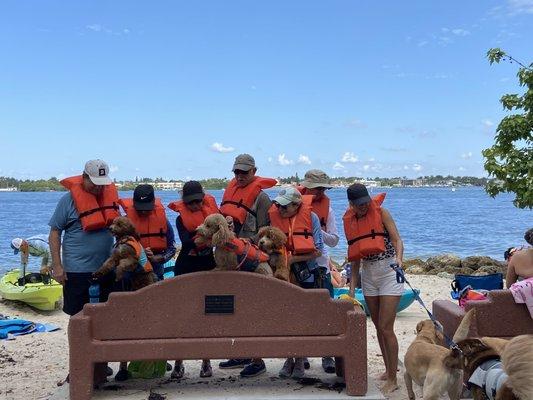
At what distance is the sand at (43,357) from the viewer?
635 cm

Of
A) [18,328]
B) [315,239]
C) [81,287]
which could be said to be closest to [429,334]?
[315,239]

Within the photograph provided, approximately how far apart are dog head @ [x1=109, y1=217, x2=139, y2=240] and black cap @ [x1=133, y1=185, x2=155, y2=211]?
0.22 m

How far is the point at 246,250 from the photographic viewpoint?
515 cm

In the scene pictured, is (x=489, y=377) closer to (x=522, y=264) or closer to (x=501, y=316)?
(x=501, y=316)

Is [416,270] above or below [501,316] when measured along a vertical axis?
below

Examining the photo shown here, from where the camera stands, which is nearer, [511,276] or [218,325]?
[218,325]

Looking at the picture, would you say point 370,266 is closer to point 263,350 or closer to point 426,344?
point 426,344

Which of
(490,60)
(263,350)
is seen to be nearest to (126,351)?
(263,350)

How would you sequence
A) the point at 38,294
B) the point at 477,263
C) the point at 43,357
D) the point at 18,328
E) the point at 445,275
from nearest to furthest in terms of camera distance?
the point at 43,357 < the point at 18,328 < the point at 38,294 < the point at 445,275 < the point at 477,263

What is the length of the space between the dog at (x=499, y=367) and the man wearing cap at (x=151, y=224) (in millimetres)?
3015

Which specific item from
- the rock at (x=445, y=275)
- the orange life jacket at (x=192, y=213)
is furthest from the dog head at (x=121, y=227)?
the rock at (x=445, y=275)

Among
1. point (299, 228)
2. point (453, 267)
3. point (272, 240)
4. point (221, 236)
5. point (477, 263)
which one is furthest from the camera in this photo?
point (477, 263)

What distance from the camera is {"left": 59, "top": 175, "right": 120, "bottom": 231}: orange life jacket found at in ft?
18.7

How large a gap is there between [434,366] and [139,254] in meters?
2.80
